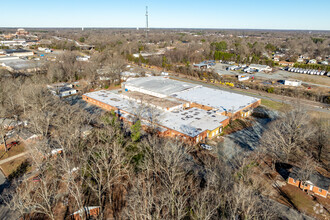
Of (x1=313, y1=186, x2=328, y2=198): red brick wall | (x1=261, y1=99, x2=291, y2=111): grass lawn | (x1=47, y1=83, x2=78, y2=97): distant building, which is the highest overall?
(x1=47, y1=83, x2=78, y2=97): distant building

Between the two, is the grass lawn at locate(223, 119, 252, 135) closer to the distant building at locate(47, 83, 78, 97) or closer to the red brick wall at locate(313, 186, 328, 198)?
the red brick wall at locate(313, 186, 328, 198)

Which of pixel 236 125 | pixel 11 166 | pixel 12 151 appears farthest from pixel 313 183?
pixel 12 151

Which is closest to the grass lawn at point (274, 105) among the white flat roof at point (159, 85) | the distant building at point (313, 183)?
the white flat roof at point (159, 85)

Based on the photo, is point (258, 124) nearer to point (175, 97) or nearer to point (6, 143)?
point (175, 97)

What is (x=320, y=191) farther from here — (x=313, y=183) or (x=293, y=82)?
(x=293, y=82)

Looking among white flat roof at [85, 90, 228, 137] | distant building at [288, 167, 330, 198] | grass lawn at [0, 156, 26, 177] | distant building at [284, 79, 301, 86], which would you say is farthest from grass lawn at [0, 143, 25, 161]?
distant building at [284, 79, 301, 86]
